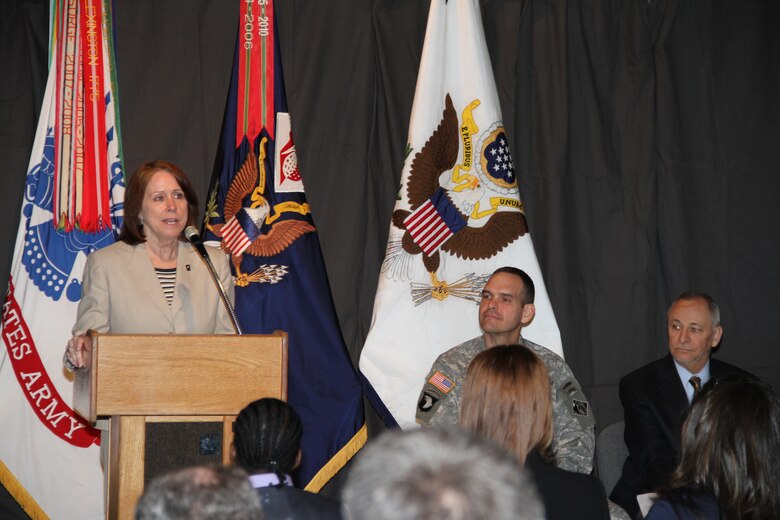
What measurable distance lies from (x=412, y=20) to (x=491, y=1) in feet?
1.62

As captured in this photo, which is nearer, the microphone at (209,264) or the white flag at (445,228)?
the microphone at (209,264)

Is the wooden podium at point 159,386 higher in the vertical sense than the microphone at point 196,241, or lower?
lower

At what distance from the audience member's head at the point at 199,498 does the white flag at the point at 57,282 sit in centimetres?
328

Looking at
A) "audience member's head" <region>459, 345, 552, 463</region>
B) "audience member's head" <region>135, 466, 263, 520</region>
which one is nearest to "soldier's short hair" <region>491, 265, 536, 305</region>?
"audience member's head" <region>459, 345, 552, 463</region>

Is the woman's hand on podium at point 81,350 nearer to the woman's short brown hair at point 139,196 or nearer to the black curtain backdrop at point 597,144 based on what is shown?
the woman's short brown hair at point 139,196

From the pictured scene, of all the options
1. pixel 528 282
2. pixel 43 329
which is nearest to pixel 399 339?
pixel 528 282

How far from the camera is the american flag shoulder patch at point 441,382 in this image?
162 inches

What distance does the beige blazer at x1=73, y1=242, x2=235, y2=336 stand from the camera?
3391 millimetres

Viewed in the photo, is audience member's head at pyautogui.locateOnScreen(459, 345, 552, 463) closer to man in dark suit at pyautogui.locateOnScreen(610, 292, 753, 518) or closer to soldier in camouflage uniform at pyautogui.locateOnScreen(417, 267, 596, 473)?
soldier in camouflage uniform at pyautogui.locateOnScreen(417, 267, 596, 473)

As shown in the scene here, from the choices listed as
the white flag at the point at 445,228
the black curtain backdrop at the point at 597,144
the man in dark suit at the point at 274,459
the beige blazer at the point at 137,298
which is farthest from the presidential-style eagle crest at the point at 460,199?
the man in dark suit at the point at 274,459

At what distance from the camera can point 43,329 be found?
15.1ft

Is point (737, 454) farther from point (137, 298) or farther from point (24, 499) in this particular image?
point (24, 499)

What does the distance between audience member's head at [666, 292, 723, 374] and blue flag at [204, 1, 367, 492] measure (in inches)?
65.7

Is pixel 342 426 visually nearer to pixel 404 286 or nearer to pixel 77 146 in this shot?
pixel 404 286
